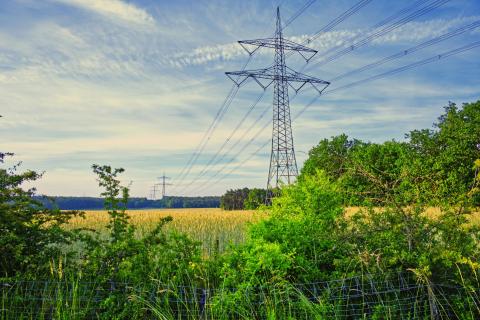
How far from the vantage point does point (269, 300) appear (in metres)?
4.93

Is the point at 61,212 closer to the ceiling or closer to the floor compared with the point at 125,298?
closer to the ceiling

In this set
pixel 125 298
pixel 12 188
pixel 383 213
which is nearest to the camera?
pixel 125 298

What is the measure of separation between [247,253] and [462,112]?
40.0 metres

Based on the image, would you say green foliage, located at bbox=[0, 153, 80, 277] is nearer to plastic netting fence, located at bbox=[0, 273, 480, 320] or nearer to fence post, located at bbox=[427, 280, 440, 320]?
plastic netting fence, located at bbox=[0, 273, 480, 320]

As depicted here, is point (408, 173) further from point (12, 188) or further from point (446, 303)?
point (12, 188)

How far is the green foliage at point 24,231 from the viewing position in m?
5.95

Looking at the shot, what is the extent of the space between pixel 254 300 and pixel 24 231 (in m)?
3.46

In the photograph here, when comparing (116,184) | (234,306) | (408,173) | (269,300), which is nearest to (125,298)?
(234,306)

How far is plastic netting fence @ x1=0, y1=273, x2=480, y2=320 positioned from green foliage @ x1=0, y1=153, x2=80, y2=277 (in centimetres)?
42

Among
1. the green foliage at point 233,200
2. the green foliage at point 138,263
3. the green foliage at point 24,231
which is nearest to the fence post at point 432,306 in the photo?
the green foliage at point 138,263

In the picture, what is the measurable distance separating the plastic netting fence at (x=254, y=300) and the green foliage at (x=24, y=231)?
42 cm

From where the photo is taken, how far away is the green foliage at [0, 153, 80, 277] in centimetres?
595

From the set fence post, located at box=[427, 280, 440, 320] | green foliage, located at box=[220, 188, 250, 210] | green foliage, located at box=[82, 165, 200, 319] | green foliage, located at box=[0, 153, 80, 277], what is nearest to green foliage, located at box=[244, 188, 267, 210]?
green foliage, located at box=[220, 188, 250, 210]

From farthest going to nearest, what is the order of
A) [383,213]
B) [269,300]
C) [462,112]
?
[462,112], [383,213], [269,300]
